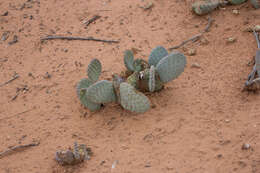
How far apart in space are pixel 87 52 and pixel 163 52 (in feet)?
4.12

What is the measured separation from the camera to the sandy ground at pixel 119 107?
2586 mm

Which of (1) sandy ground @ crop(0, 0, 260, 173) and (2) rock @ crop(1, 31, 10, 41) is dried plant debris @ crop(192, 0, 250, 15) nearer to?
(1) sandy ground @ crop(0, 0, 260, 173)

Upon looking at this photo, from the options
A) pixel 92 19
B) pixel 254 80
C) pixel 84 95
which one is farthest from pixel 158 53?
pixel 92 19

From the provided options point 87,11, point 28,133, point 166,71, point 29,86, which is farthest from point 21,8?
point 166,71

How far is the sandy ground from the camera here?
2586 mm

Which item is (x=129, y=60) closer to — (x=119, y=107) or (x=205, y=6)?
(x=119, y=107)

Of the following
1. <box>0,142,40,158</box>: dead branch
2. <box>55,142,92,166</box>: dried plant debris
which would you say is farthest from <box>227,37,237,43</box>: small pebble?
<box>0,142,40,158</box>: dead branch

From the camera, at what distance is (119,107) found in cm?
325

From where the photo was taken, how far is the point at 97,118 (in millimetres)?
3170

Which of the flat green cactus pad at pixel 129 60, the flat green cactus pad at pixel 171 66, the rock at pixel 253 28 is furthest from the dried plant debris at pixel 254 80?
the flat green cactus pad at pixel 129 60

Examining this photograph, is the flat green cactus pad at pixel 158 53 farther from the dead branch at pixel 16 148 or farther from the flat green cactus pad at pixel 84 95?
the dead branch at pixel 16 148

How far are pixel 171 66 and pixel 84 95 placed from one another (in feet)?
2.97

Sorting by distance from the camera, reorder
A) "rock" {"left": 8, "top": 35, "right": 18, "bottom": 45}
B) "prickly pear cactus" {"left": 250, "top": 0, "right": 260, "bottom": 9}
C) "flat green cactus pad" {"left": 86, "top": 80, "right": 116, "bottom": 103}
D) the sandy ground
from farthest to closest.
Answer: "rock" {"left": 8, "top": 35, "right": 18, "bottom": 45}
"prickly pear cactus" {"left": 250, "top": 0, "right": 260, "bottom": 9}
"flat green cactus pad" {"left": 86, "top": 80, "right": 116, "bottom": 103}
the sandy ground

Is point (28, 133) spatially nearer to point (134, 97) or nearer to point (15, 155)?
point (15, 155)
